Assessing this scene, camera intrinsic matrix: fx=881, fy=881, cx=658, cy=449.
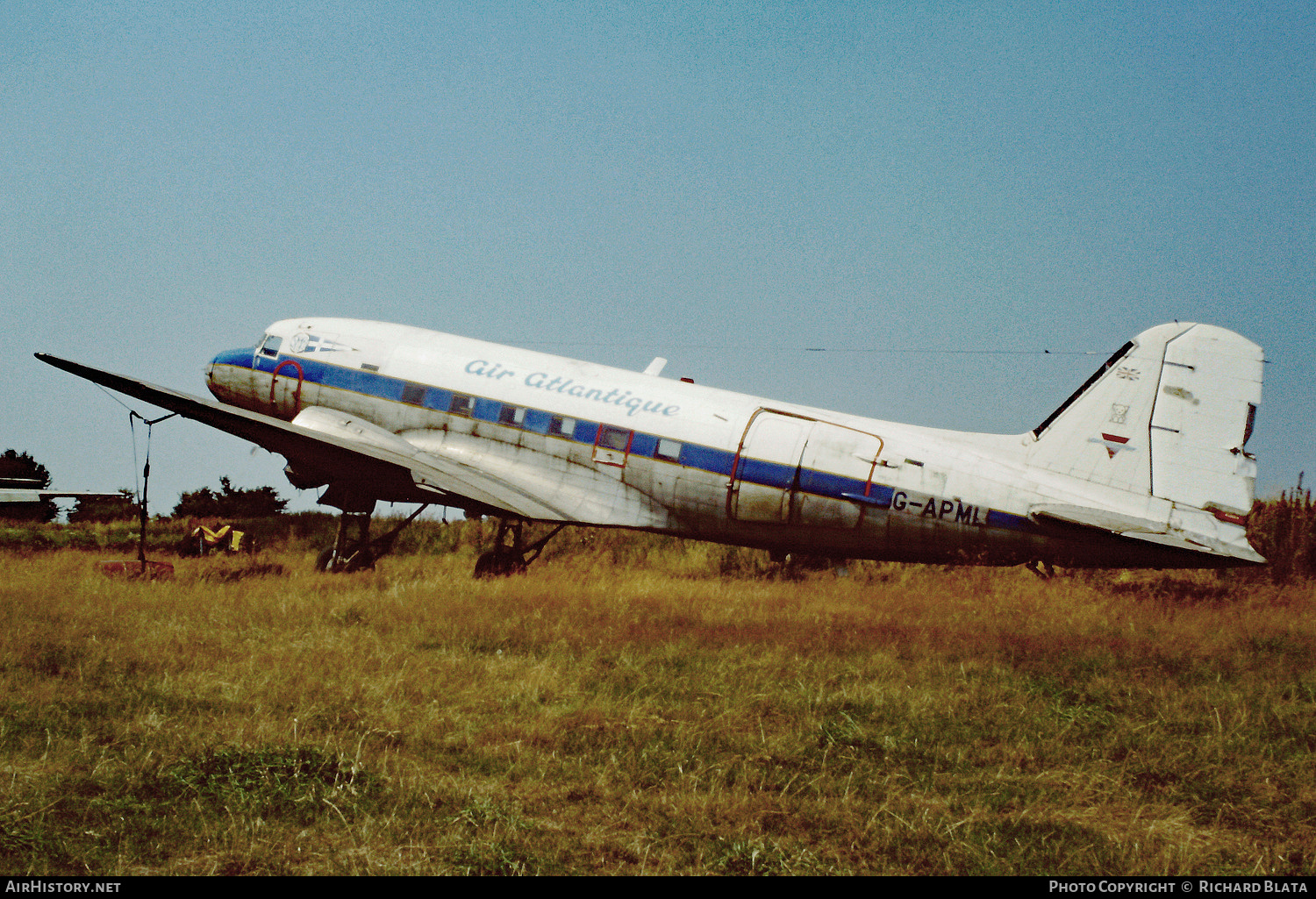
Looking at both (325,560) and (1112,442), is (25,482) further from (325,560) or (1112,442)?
(1112,442)

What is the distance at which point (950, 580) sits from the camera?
19.8 m

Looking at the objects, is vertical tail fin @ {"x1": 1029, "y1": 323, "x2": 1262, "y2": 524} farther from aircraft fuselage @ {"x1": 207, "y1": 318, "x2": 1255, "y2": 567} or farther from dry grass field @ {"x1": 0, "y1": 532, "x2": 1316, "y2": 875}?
dry grass field @ {"x1": 0, "y1": 532, "x2": 1316, "y2": 875}

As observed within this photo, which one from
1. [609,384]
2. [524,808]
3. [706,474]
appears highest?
[609,384]

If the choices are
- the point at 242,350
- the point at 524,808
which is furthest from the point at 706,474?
the point at 242,350

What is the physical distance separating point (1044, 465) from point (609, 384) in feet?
26.4

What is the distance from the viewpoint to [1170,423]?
14.4 metres

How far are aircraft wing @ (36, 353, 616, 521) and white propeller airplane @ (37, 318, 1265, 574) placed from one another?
0.17 feet

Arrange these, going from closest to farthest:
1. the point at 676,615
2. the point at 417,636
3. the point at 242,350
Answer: the point at 417,636 < the point at 676,615 < the point at 242,350

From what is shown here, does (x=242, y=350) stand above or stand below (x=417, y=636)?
above

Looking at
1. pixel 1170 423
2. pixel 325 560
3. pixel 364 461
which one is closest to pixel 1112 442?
pixel 1170 423

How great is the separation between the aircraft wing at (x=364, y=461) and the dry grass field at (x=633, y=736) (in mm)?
2376

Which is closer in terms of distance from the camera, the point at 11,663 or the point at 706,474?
the point at 11,663

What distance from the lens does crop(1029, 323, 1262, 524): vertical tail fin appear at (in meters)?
13.9

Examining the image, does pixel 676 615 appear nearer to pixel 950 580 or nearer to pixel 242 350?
pixel 950 580
